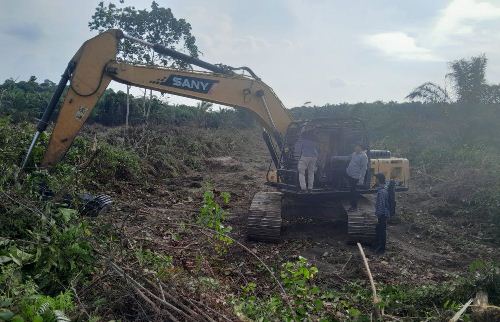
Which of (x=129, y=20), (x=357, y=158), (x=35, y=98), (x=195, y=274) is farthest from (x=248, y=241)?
(x=35, y=98)

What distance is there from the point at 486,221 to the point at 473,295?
20.2 feet

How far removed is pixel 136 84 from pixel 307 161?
3370 mm

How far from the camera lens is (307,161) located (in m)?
8.64

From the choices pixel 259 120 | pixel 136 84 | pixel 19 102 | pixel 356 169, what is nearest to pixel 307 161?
pixel 356 169

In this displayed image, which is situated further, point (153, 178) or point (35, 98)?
point (35, 98)

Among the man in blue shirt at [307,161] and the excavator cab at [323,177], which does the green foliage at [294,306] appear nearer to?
the excavator cab at [323,177]

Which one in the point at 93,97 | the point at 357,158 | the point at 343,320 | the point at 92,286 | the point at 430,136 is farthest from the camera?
the point at 430,136

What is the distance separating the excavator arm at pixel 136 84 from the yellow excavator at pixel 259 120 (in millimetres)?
15

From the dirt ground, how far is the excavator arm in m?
1.61

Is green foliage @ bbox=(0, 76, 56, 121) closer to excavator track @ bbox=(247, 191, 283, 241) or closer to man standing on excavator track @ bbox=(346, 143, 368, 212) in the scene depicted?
excavator track @ bbox=(247, 191, 283, 241)

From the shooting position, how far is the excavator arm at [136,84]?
7344mm

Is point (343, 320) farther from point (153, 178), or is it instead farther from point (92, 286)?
point (153, 178)

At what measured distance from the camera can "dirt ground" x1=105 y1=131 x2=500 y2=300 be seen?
21.0 ft

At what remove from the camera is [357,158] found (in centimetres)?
852
